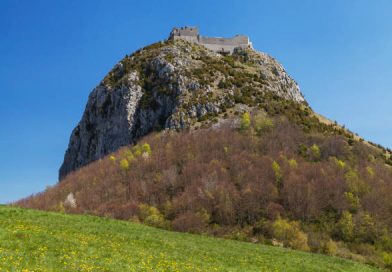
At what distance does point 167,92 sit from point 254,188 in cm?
4481

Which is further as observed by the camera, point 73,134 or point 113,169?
point 73,134

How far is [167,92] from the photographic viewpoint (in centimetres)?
9969

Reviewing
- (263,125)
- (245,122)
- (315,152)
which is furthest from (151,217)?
(263,125)

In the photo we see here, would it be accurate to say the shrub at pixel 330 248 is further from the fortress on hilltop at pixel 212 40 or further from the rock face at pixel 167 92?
the fortress on hilltop at pixel 212 40

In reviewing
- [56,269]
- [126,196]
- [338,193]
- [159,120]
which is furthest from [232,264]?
[159,120]

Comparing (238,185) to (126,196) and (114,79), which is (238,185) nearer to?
(126,196)

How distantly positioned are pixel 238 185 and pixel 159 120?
36824 mm

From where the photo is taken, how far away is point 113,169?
7875cm

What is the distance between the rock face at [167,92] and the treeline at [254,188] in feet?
32.9

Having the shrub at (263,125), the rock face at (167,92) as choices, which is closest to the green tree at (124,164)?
the rock face at (167,92)

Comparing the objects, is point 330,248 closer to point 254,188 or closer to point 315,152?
point 254,188

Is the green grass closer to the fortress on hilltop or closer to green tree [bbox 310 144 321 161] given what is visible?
green tree [bbox 310 144 321 161]

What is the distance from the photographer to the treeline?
5469 cm

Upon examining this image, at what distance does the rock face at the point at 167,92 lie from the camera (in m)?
95.2
